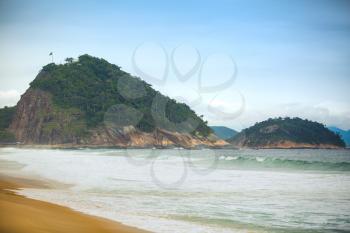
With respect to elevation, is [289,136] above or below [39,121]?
above

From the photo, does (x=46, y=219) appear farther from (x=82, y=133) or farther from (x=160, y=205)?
(x=82, y=133)

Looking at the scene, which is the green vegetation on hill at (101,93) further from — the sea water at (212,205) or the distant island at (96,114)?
the sea water at (212,205)

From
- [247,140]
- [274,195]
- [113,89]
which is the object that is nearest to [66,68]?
[113,89]

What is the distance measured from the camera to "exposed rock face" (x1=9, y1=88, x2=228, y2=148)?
97.9 meters

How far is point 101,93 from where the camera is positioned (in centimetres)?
11588

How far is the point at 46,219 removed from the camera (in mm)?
7461

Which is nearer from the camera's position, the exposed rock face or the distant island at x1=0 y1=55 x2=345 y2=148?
the exposed rock face

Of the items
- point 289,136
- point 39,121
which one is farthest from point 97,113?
point 289,136

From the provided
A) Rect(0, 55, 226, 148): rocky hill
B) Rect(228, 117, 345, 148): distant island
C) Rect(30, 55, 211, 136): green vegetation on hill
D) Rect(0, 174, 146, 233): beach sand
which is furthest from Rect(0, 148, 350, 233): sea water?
Rect(228, 117, 345, 148): distant island

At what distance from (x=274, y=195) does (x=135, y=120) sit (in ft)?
321

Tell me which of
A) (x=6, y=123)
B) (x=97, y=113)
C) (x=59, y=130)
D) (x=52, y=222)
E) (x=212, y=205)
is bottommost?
(x=212, y=205)

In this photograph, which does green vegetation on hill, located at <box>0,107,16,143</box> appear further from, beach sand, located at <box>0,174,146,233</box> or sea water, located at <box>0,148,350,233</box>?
beach sand, located at <box>0,174,146,233</box>

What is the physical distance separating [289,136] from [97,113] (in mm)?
80316

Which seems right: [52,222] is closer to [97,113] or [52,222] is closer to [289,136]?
[97,113]
